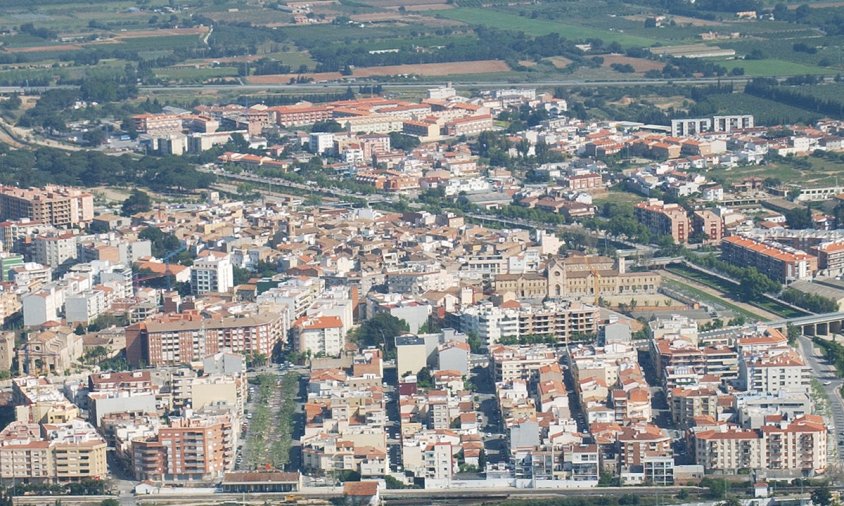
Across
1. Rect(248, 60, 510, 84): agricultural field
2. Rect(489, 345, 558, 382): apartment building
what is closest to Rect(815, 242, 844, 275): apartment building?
Rect(489, 345, 558, 382): apartment building

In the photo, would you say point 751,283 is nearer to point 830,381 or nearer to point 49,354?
point 830,381

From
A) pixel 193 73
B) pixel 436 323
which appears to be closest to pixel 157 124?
pixel 193 73

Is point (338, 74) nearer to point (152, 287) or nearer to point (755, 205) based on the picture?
point (755, 205)

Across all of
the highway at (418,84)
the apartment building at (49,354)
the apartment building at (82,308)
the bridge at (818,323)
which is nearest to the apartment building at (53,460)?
the apartment building at (49,354)

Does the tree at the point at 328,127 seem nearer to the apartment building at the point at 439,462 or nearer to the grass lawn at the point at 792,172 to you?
the grass lawn at the point at 792,172

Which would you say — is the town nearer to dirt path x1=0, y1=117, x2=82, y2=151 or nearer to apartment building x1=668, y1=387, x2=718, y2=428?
apartment building x1=668, y1=387, x2=718, y2=428

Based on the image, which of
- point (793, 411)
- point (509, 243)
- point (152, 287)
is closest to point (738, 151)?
point (509, 243)
